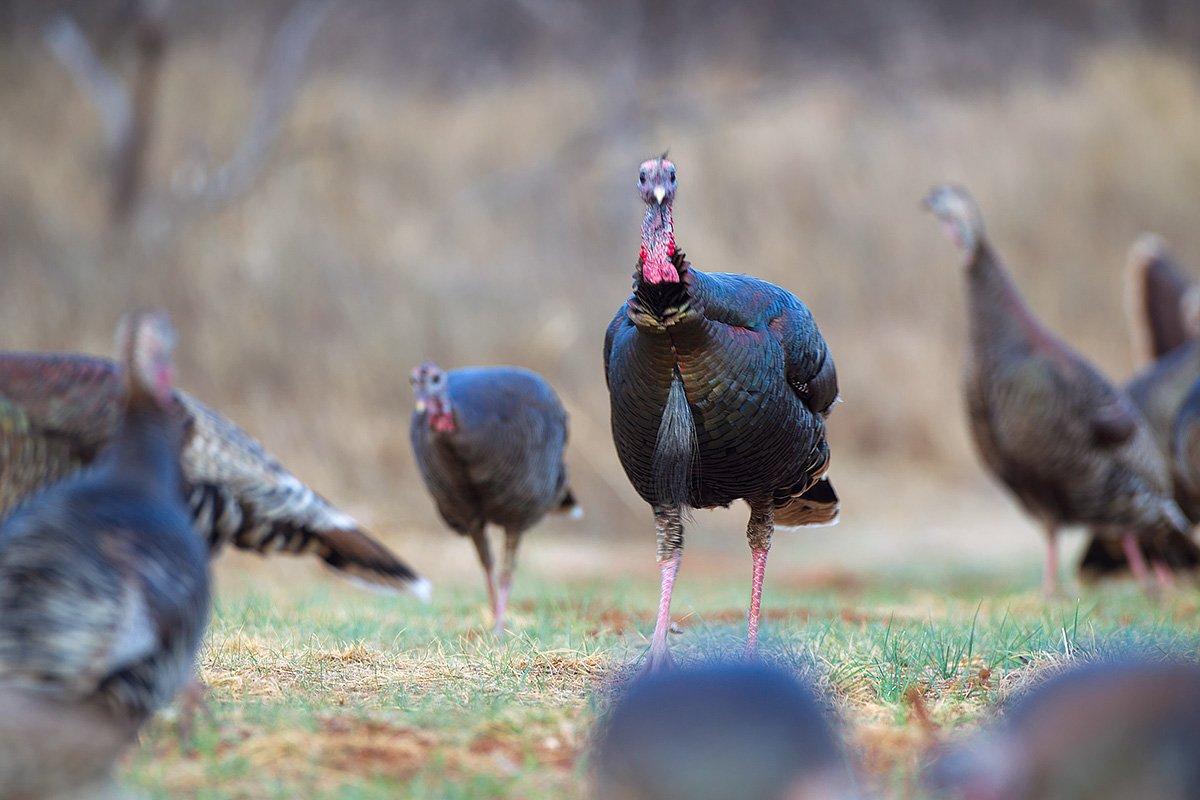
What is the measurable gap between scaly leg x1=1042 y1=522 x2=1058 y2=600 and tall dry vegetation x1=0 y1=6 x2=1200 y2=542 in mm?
6159

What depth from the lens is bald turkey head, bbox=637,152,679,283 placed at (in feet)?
13.0

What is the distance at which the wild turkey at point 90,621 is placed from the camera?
2.65 meters

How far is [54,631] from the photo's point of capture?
273 cm

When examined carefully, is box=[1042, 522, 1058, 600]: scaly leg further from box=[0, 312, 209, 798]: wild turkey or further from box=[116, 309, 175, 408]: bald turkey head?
box=[0, 312, 209, 798]: wild turkey

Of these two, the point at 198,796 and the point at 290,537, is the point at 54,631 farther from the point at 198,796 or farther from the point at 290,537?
the point at 290,537

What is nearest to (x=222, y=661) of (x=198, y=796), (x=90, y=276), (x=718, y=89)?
(x=198, y=796)

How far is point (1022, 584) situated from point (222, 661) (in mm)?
6856

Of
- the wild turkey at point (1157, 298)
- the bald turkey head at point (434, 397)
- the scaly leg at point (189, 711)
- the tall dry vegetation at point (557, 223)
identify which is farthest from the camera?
the tall dry vegetation at point (557, 223)

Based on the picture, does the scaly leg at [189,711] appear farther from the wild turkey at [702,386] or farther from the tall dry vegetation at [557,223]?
the tall dry vegetation at [557,223]

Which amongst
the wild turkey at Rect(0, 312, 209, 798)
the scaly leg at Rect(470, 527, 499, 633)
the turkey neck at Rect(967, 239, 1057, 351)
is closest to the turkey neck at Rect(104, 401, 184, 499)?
the wild turkey at Rect(0, 312, 209, 798)

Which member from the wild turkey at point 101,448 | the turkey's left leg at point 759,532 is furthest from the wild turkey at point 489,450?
the turkey's left leg at point 759,532

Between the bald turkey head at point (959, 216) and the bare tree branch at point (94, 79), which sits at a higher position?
the bare tree branch at point (94, 79)

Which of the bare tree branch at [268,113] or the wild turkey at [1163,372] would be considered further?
the bare tree branch at [268,113]

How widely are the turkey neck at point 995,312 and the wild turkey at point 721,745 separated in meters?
5.55
